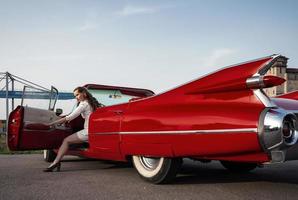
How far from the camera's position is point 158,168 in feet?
14.6

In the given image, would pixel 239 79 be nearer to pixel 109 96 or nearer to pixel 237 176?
pixel 237 176

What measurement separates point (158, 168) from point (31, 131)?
102 inches

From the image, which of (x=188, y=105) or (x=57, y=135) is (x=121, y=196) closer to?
(x=188, y=105)

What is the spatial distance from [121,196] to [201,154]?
896 millimetres

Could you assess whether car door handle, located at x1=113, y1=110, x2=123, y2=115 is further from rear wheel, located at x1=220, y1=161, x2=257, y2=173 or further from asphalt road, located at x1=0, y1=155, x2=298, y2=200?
rear wheel, located at x1=220, y1=161, x2=257, y2=173

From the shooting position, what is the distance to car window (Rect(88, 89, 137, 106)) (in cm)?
671

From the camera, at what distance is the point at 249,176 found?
17.4ft

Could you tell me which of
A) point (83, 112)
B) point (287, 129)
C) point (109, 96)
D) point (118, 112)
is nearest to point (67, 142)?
→ point (83, 112)

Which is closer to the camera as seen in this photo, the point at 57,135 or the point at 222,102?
the point at 222,102

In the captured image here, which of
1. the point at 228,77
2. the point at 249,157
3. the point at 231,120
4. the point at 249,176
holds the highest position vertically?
the point at 228,77

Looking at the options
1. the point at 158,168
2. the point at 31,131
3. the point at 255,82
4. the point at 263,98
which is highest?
the point at 255,82

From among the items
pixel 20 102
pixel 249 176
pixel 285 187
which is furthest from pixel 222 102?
pixel 20 102

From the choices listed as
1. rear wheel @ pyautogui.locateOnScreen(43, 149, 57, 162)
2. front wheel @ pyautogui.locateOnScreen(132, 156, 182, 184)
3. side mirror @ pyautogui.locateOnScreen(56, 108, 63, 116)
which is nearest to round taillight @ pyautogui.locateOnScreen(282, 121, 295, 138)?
front wheel @ pyautogui.locateOnScreen(132, 156, 182, 184)

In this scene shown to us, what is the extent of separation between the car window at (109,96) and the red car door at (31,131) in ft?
2.82
